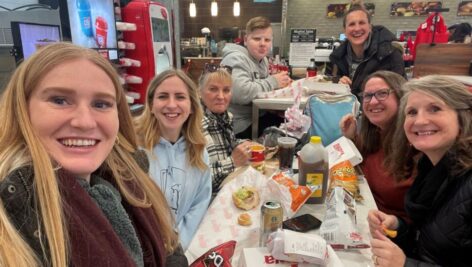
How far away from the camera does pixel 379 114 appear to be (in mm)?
1822

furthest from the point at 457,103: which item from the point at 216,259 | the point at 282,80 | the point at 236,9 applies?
the point at 236,9

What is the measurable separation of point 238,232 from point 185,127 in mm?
708

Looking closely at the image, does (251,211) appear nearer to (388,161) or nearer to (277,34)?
(388,161)

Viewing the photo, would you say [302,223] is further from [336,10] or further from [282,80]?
[336,10]

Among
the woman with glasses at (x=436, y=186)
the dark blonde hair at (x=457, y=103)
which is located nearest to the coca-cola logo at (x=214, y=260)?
the woman with glasses at (x=436, y=186)

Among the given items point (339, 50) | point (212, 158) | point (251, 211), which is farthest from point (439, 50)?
point (251, 211)

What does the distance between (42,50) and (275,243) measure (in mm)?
837

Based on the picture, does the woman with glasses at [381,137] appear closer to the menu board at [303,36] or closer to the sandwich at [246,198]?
the sandwich at [246,198]

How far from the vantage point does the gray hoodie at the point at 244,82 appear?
2.61 m

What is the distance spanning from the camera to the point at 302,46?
156 inches

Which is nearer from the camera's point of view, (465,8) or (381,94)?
(381,94)

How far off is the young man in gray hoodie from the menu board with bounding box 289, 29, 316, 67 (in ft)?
3.84

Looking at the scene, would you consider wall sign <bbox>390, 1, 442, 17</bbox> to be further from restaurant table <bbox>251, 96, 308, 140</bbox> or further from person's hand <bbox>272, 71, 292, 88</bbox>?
restaurant table <bbox>251, 96, 308, 140</bbox>

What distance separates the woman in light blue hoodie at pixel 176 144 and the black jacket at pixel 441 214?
962 mm
